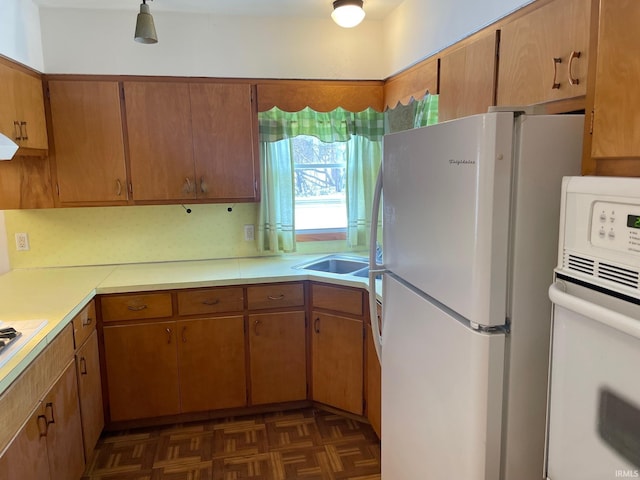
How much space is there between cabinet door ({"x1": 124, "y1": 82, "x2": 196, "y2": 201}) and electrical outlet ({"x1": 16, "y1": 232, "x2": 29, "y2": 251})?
81 centimetres

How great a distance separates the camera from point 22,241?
298cm

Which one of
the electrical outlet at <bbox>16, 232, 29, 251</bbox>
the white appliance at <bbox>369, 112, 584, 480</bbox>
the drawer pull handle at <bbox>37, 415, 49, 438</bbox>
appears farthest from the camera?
the electrical outlet at <bbox>16, 232, 29, 251</bbox>

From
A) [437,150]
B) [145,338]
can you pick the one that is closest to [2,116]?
[145,338]

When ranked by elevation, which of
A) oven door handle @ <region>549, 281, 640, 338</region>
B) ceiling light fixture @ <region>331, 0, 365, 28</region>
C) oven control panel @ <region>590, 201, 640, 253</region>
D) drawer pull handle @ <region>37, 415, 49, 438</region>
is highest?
ceiling light fixture @ <region>331, 0, 365, 28</region>

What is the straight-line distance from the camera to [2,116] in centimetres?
222

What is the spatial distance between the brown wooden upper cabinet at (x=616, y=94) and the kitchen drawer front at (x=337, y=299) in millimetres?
1730

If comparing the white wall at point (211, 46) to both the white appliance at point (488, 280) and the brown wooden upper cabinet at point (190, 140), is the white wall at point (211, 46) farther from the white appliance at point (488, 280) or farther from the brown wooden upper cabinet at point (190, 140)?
the white appliance at point (488, 280)

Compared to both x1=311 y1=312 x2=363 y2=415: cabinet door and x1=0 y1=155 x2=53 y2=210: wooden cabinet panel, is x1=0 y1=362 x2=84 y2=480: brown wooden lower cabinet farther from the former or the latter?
x1=311 y1=312 x2=363 y2=415: cabinet door

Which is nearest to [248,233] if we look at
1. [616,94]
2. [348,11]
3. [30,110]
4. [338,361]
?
[338,361]

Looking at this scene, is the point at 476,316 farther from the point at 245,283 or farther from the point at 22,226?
the point at 22,226

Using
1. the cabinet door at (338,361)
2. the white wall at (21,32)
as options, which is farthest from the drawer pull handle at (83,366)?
the white wall at (21,32)

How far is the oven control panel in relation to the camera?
815mm

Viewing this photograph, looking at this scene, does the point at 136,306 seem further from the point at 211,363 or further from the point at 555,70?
the point at 555,70

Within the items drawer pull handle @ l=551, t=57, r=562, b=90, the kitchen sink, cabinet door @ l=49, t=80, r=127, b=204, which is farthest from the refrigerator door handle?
cabinet door @ l=49, t=80, r=127, b=204
